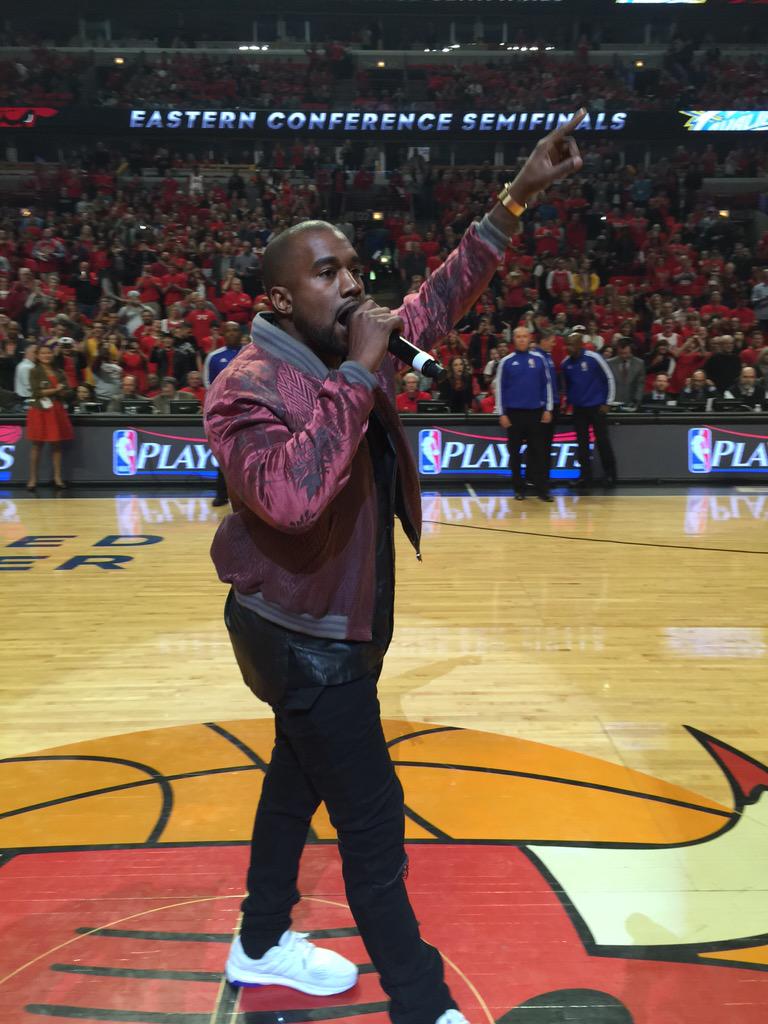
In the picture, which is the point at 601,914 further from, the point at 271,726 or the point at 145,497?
the point at 145,497

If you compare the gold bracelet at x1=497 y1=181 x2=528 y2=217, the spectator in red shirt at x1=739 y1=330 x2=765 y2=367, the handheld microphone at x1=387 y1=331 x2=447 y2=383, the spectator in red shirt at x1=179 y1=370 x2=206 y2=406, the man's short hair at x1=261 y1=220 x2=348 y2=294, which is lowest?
the spectator in red shirt at x1=179 y1=370 x2=206 y2=406

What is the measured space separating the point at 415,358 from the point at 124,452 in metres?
9.54

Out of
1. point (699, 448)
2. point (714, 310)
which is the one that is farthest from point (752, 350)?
point (699, 448)

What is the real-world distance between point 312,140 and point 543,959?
23017 mm

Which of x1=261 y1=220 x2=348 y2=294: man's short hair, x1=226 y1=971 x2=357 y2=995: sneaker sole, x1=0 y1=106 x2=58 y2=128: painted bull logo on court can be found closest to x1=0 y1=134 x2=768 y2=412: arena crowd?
x1=0 y1=106 x2=58 y2=128: painted bull logo on court

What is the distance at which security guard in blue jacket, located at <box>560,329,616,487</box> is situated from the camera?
32.7 ft

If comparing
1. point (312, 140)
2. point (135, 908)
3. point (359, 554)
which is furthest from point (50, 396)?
point (312, 140)

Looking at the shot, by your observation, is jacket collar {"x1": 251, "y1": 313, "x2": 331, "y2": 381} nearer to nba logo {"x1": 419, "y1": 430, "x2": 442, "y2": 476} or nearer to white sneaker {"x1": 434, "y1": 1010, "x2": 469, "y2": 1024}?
white sneaker {"x1": 434, "y1": 1010, "x2": 469, "y2": 1024}

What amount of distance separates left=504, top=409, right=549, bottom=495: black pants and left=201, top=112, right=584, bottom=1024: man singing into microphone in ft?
25.4

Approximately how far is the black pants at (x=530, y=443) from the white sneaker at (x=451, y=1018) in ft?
26.3

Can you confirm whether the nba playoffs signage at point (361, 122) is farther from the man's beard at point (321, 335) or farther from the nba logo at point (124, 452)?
the man's beard at point (321, 335)

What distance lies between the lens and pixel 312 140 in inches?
893

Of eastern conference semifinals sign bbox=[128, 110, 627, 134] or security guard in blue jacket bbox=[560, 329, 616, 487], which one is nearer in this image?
security guard in blue jacket bbox=[560, 329, 616, 487]

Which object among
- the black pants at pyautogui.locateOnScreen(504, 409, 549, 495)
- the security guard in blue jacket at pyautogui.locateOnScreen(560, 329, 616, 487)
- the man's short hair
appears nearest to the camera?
the man's short hair
